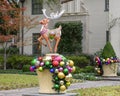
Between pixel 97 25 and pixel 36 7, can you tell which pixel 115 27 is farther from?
pixel 36 7

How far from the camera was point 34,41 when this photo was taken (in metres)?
36.4

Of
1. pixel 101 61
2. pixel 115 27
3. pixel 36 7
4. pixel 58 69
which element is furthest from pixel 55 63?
pixel 36 7

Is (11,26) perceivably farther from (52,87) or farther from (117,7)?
(52,87)

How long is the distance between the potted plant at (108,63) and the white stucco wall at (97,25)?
753 centimetres

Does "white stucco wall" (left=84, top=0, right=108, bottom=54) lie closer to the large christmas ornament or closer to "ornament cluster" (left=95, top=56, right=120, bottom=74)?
"ornament cluster" (left=95, top=56, right=120, bottom=74)

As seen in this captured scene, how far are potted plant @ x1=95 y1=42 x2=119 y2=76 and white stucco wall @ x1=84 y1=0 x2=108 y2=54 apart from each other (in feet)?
24.7

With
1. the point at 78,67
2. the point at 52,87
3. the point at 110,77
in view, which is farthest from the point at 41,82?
the point at 78,67

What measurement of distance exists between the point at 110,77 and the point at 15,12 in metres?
9.79

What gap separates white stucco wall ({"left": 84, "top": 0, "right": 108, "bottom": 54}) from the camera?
34438 millimetres

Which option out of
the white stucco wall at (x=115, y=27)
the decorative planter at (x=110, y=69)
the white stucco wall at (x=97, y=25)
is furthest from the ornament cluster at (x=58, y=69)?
the white stucco wall at (x=97, y=25)

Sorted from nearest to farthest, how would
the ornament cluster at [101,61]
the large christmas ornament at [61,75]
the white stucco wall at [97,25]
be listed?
the large christmas ornament at [61,75]
the ornament cluster at [101,61]
the white stucco wall at [97,25]

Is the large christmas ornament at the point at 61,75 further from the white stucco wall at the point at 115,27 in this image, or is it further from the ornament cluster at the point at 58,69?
the white stucco wall at the point at 115,27

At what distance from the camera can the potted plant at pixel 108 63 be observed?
26359mm

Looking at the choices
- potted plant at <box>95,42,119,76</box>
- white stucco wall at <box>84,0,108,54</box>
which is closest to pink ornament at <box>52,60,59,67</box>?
potted plant at <box>95,42,119,76</box>
